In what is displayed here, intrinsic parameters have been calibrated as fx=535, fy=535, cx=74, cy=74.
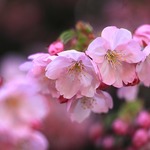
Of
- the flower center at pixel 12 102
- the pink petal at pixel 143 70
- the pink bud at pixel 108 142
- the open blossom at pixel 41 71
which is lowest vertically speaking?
the pink petal at pixel 143 70

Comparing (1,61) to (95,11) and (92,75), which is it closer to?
(95,11)

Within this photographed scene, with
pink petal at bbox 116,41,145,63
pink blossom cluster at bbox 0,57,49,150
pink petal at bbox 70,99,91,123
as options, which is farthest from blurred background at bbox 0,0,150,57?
pink petal at bbox 116,41,145,63

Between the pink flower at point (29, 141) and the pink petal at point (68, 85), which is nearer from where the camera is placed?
the pink petal at point (68, 85)

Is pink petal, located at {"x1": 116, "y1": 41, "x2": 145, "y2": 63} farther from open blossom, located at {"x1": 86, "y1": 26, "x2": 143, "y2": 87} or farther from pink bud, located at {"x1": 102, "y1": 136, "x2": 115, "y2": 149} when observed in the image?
pink bud, located at {"x1": 102, "y1": 136, "x2": 115, "y2": 149}

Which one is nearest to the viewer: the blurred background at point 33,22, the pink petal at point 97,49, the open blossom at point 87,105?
the pink petal at point 97,49

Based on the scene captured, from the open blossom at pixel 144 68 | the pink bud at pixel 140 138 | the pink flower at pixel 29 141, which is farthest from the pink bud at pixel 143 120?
the open blossom at pixel 144 68

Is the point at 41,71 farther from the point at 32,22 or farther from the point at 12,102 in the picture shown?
the point at 32,22

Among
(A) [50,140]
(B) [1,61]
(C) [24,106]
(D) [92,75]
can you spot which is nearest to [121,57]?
(D) [92,75]

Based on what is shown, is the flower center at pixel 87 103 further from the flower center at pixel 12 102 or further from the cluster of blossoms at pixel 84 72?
the flower center at pixel 12 102
